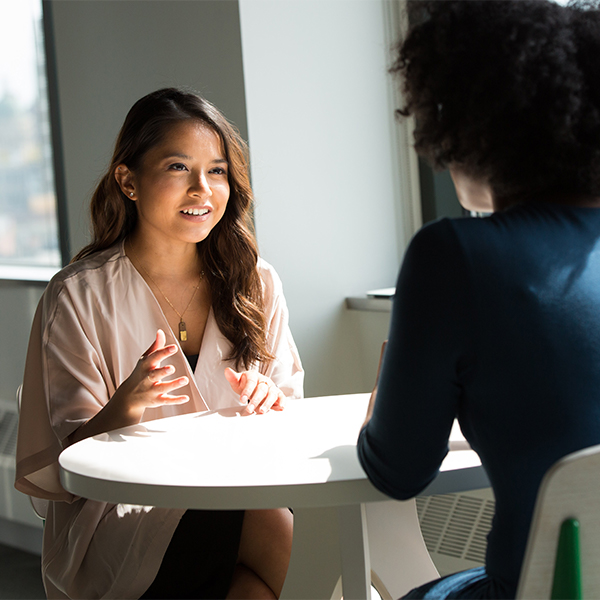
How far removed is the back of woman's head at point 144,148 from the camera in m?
1.92

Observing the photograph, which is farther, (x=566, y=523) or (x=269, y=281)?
(x=269, y=281)

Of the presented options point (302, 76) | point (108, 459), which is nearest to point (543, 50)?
point (108, 459)

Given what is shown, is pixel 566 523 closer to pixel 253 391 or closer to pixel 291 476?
pixel 291 476

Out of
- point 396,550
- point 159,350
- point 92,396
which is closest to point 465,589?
point 396,550

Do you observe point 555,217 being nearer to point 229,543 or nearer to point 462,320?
point 462,320

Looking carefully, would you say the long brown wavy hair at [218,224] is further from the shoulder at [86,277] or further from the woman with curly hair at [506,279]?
the woman with curly hair at [506,279]

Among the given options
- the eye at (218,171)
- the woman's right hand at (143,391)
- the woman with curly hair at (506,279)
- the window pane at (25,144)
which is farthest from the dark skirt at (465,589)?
the window pane at (25,144)

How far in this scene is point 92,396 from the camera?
1.68 m

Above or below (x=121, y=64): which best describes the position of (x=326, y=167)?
below

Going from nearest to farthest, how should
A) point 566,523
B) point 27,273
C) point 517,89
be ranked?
point 566,523 → point 517,89 → point 27,273

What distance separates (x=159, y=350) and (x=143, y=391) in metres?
0.10

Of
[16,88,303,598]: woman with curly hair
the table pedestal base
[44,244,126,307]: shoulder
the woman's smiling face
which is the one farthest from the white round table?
the woman's smiling face

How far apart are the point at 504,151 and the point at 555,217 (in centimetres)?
10

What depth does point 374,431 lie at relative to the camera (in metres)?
0.97
